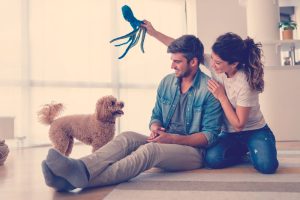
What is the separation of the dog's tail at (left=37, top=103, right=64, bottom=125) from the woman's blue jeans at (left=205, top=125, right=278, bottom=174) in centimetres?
136

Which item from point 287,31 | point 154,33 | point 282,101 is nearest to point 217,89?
point 154,33

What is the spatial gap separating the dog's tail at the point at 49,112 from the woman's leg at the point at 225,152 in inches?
53.2

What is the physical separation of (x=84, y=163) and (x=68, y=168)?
3.4 inches

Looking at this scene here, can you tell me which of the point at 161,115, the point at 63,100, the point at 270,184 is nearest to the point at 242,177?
the point at 270,184

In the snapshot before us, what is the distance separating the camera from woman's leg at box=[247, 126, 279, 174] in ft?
6.01

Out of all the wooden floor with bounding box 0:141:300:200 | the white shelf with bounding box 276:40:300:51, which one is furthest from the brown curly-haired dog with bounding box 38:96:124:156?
the white shelf with bounding box 276:40:300:51

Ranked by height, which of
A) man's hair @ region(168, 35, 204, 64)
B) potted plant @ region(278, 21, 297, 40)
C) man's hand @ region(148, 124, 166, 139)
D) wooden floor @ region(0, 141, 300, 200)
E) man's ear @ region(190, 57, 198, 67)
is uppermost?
potted plant @ region(278, 21, 297, 40)

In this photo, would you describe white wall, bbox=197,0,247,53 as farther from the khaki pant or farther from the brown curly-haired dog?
the khaki pant

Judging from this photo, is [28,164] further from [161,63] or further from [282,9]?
[282,9]

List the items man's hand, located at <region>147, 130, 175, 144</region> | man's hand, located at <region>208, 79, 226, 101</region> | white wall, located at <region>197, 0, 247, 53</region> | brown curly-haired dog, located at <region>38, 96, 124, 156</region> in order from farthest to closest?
white wall, located at <region>197, 0, 247, 53</region> → brown curly-haired dog, located at <region>38, 96, 124, 156</region> → man's hand, located at <region>208, 79, 226, 101</region> → man's hand, located at <region>147, 130, 175, 144</region>

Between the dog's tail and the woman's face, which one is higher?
the woman's face

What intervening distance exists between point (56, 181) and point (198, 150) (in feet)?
2.71

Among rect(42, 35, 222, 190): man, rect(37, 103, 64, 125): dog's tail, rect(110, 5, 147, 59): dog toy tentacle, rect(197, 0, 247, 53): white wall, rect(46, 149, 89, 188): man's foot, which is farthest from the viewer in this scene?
rect(197, 0, 247, 53): white wall

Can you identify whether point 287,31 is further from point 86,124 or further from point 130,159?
point 130,159
